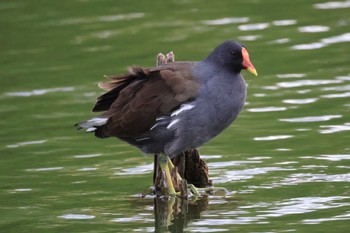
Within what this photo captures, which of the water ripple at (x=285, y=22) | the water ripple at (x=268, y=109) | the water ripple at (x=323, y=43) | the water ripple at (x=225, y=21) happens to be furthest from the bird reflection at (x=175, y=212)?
the water ripple at (x=225, y=21)

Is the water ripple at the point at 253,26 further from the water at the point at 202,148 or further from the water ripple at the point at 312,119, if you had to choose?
the water ripple at the point at 312,119

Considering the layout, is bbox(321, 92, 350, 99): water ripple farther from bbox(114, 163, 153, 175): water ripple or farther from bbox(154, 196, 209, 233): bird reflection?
bbox(154, 196, 209, 233): bird reflection

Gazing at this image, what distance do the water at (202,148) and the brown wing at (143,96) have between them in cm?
68

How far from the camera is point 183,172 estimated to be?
10594mm

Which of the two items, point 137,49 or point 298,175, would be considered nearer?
point 298,175

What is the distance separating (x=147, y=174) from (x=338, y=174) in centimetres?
183

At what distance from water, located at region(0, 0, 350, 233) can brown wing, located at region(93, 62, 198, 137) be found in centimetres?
68

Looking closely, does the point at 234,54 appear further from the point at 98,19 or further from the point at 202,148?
the point at 98,19

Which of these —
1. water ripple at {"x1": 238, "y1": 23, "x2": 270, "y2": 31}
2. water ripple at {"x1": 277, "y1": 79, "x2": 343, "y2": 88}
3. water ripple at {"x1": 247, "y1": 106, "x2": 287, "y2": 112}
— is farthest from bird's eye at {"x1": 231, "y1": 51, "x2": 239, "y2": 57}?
water ripple at {"x1": 238, "y1": 23, "x2": 270, "y2": 31}

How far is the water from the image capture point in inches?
385

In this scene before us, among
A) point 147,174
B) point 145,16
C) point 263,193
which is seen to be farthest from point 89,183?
point 145,16

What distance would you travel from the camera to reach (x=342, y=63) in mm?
14500

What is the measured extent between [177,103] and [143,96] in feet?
1.16

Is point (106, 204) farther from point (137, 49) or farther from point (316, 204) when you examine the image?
point (137, 49)
